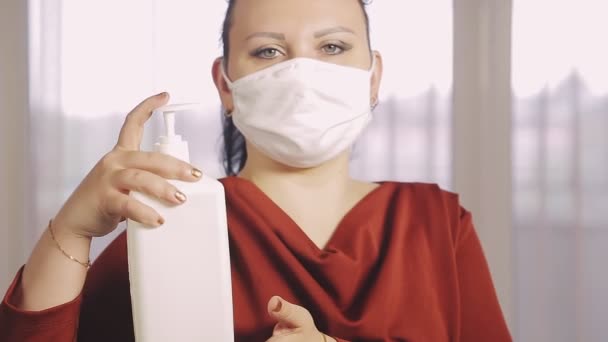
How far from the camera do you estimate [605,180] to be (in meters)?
1.86

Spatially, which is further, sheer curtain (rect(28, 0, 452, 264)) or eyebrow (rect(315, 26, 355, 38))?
sheer curtain (rect(28, 0, 452, 264))

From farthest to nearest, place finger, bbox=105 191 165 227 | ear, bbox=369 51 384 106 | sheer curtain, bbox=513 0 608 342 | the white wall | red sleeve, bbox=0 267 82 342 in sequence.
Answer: the white wall → sheer curtain, bbox=513 0 608 342 → ear, bbox=369 51 384 106 → red sleeve, bbox=0 267 82 342 → finger, bbox=105 191 165 227

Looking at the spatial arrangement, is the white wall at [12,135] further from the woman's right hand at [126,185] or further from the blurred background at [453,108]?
the woman's right hand at [126,185]

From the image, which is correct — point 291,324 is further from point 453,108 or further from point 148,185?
point 453,108

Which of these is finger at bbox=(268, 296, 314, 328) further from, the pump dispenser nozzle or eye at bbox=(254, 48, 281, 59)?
eye at bbox=(254, 48, 281, 59)

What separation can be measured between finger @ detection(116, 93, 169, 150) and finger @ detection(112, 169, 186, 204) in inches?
2.0

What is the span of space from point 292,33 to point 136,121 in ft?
0.74

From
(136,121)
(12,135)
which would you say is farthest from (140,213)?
(12,135)

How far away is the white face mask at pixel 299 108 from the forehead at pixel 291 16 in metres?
0.04

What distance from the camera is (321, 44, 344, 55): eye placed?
85 cm

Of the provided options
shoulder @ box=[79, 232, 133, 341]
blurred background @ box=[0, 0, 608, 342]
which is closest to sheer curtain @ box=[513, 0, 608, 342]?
blurred background @ box=[0, 0, 608, 342]

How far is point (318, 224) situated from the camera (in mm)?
882

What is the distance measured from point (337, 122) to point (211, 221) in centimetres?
29

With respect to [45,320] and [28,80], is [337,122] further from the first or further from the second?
[28,80]
